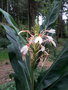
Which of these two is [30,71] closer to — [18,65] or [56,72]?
[18,65]

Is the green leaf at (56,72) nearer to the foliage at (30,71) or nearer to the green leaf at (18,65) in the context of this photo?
the foliage at (30,71)

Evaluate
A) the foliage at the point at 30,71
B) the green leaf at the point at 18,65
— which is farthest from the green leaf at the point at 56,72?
the green leaf at the point at 18,65

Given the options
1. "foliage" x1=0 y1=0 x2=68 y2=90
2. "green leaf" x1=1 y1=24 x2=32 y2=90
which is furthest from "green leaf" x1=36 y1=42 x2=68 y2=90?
"green leaf" x1=1 y1=24 x2=32 y2=90

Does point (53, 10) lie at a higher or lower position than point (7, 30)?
higher

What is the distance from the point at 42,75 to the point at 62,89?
27 cm

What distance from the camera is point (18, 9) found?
25.0 metres

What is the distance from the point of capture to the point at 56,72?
2113 mm

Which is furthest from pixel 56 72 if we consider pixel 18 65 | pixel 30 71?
pixel 18 65

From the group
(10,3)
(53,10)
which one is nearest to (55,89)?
(53,10)

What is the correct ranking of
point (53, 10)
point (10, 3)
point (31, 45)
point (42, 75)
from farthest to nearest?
point (10, 3) < point (53, 10) < point (42, 75) < point (31, 45)

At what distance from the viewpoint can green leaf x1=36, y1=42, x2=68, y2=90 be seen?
6.79 feet

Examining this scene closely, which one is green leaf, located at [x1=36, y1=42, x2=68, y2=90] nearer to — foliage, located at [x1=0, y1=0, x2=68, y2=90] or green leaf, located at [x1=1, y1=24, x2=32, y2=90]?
foliage, located at [x1=0, y1=0, x2=68, y2=90]

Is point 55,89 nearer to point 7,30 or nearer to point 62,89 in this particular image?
point 62,89

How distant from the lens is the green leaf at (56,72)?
2.07 meters
